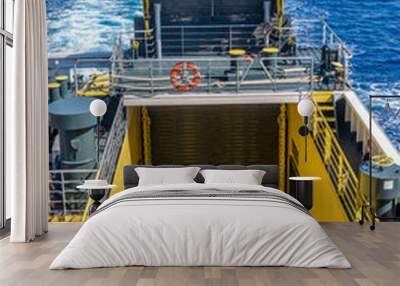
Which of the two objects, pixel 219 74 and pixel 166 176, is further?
pixel 219 74

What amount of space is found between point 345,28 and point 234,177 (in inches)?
113

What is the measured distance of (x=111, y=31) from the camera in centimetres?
861

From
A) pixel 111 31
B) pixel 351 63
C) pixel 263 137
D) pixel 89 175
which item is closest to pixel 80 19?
pixel 111 31

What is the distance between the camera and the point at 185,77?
27.9 ft

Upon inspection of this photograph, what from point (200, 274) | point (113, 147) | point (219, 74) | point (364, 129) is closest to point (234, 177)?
point (219, 74)

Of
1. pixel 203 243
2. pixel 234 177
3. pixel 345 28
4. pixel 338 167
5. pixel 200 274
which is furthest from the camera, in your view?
pixel 345 28

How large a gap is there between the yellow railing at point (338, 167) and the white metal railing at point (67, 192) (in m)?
3.01

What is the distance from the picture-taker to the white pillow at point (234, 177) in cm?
690

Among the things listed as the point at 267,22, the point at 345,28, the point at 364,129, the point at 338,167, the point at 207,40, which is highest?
the point at 267,22

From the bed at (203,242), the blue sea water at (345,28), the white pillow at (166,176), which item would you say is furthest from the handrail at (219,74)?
the bed at (203,242)

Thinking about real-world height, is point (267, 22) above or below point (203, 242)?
above

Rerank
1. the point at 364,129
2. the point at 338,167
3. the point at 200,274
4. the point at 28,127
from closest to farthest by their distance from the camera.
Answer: the point at 200,274 < the point at 28,127 < the point at 364,129 < the point at 338,167

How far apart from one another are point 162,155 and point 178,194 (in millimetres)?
3391

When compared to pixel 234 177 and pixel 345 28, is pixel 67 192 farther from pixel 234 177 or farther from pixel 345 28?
pixel 345 28
